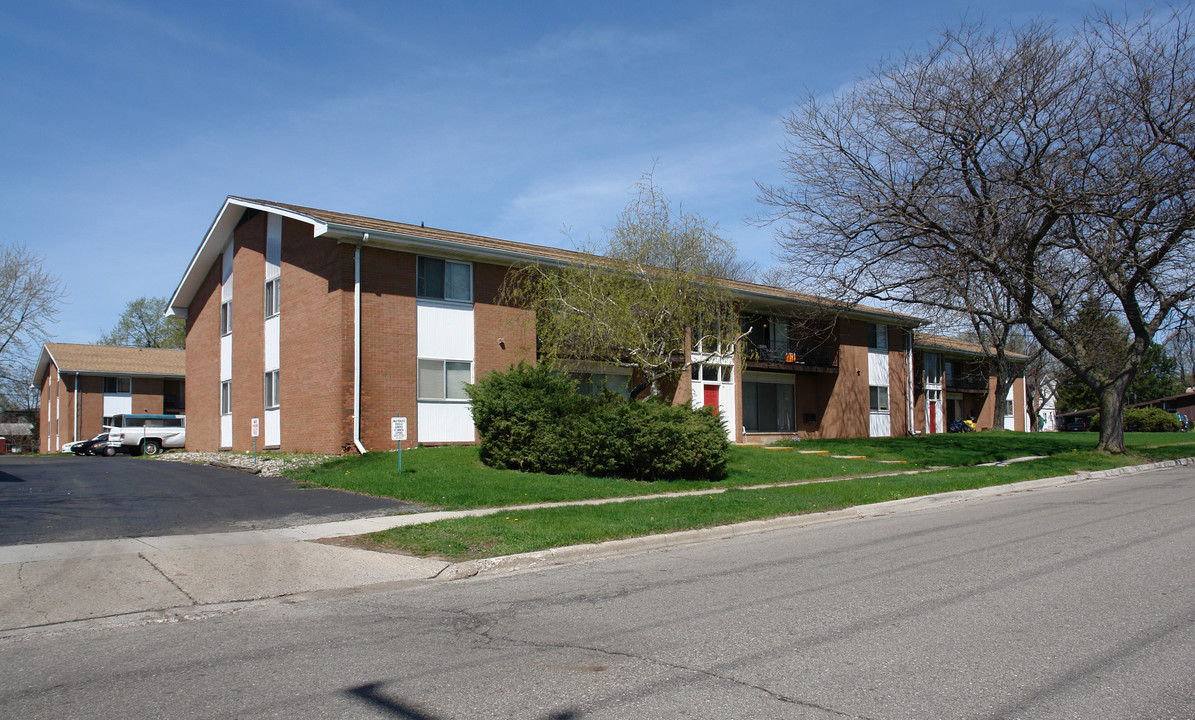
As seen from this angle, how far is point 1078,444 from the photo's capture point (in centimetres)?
3142

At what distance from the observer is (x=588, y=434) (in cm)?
1820

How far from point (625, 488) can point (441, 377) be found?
8.69 metres

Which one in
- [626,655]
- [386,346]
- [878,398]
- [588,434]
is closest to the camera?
[626,655]

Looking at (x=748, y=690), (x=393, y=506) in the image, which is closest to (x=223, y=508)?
(x=393, y=506)

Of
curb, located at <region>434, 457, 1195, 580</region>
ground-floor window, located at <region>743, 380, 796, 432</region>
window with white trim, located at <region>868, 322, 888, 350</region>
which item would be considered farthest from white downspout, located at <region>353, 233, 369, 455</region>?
window with white trim, located at <region>868, 322, 888, 350</region>

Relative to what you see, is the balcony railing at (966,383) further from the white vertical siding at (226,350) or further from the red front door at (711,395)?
the white vertical siding at (226,350)

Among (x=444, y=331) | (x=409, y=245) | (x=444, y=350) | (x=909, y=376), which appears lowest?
(x=909, y=376)

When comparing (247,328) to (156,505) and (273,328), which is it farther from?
(156,505)

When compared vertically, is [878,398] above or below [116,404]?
below

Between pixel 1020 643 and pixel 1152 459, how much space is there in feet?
78.5

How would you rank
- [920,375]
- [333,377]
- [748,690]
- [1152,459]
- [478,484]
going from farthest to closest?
[920,375] → [1152,459] → [333,377] → [478,484] → [748,690]

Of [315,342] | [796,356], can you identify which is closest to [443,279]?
[315,342]

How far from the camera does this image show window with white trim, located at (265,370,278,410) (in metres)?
25.8

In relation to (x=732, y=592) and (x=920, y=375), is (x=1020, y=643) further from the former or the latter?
(x=920, y=375)
